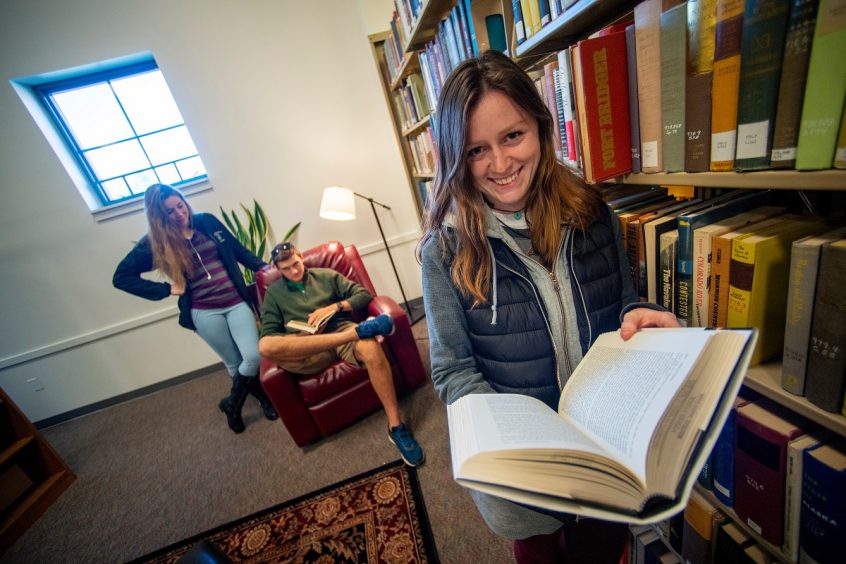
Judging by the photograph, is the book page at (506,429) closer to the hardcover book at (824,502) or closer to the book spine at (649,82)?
the hardcover book at (824,502)

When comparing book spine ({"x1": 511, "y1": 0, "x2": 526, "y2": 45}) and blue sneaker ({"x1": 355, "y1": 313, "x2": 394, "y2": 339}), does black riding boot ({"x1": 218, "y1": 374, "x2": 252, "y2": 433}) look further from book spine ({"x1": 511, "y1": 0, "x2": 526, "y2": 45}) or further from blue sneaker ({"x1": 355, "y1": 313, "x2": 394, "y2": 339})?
book spine ({"x1": 511, "y1": 0, "x2": 526, "y2": 45})

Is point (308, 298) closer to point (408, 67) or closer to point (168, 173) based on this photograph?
point (408, 67)

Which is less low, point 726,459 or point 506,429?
point 506,429

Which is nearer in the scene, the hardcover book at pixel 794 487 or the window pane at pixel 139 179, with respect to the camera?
the hardcover book at pixel 794 487

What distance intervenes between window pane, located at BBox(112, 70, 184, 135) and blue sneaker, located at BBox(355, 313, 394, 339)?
91.2 inches

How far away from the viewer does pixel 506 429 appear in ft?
1.42

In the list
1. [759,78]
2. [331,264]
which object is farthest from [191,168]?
[759,78]

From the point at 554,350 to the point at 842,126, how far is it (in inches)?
21.8

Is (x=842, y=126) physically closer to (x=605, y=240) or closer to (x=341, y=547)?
(x=605, y=240)

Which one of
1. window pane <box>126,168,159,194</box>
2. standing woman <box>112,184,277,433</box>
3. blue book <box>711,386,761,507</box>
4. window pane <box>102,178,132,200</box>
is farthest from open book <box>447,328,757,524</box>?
window pane <box>102,178,132,200</box>

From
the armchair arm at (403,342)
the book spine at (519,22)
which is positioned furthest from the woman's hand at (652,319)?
the armchair arm at (403,342)

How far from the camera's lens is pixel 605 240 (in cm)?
75

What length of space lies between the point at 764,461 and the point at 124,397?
4003 mm

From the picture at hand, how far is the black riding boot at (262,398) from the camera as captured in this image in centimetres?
210
